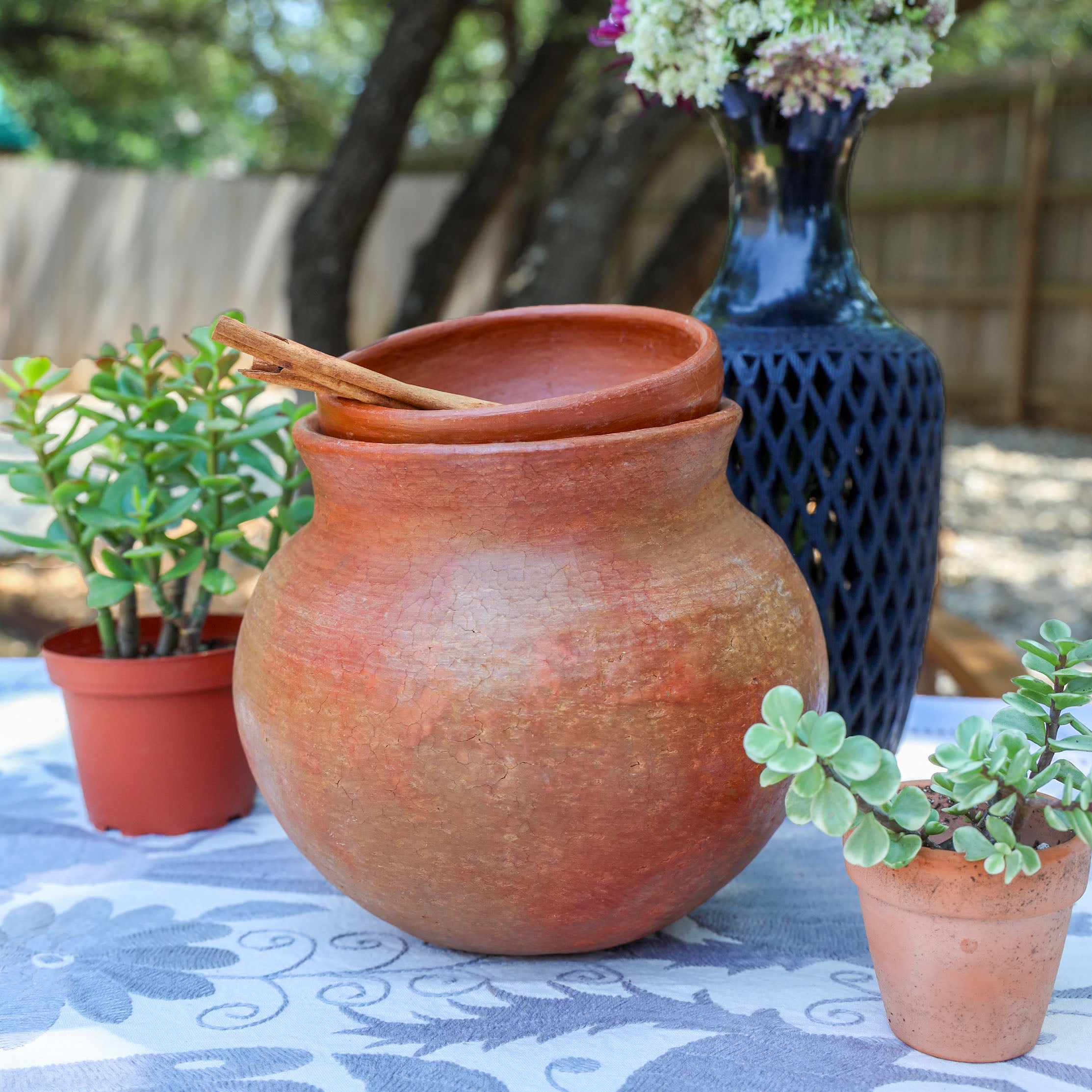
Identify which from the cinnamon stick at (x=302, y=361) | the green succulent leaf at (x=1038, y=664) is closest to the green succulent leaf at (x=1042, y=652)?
the green succulent leaf at (x=1038, y=664)

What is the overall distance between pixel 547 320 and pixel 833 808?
47cm

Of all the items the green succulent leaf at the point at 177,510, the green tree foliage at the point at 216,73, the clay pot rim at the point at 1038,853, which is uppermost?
the green tree foliage at the point at 216,73

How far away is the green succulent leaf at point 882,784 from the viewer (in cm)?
62

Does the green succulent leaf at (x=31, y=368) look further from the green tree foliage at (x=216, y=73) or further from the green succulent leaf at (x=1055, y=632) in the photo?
the green tree foliage at (x=216, y=73)

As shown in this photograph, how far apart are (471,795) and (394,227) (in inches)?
231

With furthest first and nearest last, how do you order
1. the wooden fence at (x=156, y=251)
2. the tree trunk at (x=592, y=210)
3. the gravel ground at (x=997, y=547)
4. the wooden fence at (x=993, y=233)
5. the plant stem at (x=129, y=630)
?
the wooden fence at (x=156, y=251), the wooden fence at (x=993, y=233), the gravel ground at (x=997, y=547), the tree trunk at (x=592, y=210), the plant stem at (x=129, y=630)

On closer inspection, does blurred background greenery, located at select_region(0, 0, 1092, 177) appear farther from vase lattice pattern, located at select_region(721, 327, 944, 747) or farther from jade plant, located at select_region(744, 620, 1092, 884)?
jade plant, located at select_region(744, 620, 1092, 884)

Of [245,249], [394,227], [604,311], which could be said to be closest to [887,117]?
[394,227]

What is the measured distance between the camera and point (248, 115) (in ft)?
42.1

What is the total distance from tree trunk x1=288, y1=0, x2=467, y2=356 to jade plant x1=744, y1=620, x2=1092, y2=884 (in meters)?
2.67

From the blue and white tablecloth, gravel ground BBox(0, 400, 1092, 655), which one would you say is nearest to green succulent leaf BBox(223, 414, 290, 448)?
the blue and white tablecloth

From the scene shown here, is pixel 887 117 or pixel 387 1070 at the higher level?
pixel 887 117

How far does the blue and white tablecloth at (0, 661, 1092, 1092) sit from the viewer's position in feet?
2.20

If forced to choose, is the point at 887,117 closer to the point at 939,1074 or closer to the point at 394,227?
the point at 394,227
